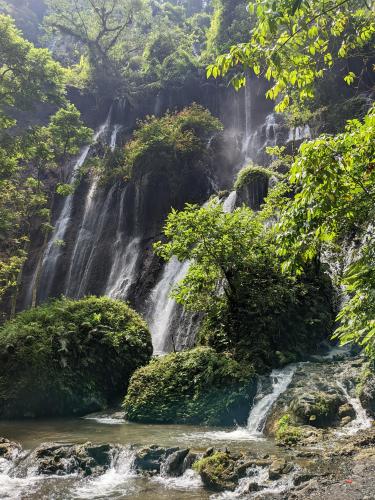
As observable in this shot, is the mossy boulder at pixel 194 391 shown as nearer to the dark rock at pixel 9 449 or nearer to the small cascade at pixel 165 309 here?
the dark rock at pixel 9 449

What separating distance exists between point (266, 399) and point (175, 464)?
4.01 m

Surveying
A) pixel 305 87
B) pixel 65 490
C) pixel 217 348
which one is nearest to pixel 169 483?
pixel 65 490

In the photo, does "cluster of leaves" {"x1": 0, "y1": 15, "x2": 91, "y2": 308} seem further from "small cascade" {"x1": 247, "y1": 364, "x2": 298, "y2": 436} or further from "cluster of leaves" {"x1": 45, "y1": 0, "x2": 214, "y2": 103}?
"cluster of leaves" {"x1": 45, "y1": 0, "x2": 214, "y2": 103}

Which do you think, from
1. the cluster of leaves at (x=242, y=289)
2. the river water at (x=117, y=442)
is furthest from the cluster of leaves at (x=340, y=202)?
the cluster of leaves at (x=242, y=289)

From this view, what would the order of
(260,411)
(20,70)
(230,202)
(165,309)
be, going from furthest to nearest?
(230,202)
(20,70)
(165,309)
(260,411)

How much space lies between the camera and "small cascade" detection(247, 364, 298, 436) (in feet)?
31.2

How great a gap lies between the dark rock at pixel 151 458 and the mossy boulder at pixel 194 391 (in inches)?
122

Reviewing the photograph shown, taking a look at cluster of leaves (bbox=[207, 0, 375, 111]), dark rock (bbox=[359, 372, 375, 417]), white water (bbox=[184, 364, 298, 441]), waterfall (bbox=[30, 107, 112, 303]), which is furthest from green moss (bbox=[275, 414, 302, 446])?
waterfall (bbox=[30, 107, 112, 303])

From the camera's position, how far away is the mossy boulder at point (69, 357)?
1209cm

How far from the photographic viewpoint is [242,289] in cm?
1342

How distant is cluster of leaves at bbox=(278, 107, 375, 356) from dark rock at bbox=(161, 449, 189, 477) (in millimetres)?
3931

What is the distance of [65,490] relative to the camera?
6.29m

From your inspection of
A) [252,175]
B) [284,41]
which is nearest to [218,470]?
[284,41]

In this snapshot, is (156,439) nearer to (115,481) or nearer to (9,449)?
(115,481)
